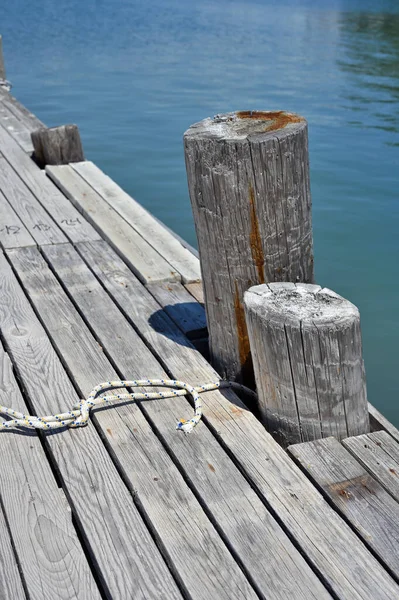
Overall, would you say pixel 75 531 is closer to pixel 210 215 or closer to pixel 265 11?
pixel 210 215

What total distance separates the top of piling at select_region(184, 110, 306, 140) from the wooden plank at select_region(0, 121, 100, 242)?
2070mm

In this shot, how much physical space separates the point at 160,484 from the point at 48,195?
12.5 feet

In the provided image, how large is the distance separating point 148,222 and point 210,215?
2.28m

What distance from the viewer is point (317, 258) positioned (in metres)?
8.16

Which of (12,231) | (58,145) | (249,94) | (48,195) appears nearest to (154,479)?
(12,231)

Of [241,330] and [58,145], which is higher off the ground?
[58,145]

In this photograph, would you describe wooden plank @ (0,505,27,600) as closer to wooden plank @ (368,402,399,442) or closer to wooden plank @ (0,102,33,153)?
wooden plank @ (368,402,399,442)

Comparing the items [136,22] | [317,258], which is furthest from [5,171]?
[136,22]

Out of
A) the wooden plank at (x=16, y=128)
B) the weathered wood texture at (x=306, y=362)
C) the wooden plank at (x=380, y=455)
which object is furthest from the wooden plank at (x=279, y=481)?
the wooden plank at (x=16, y=128)

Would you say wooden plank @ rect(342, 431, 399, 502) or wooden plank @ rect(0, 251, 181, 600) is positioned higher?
wooden plank @ rect(0, 251, 181, 600)

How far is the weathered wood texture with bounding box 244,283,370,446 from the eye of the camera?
10.0 feet

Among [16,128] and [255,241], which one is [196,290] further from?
[16,128]

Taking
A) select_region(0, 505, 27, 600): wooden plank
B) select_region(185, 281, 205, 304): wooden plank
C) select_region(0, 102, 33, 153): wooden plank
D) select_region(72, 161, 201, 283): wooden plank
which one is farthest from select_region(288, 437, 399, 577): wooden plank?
select_region(0, 102, 33, 153): wooden plank

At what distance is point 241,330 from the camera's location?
11.8 ft
